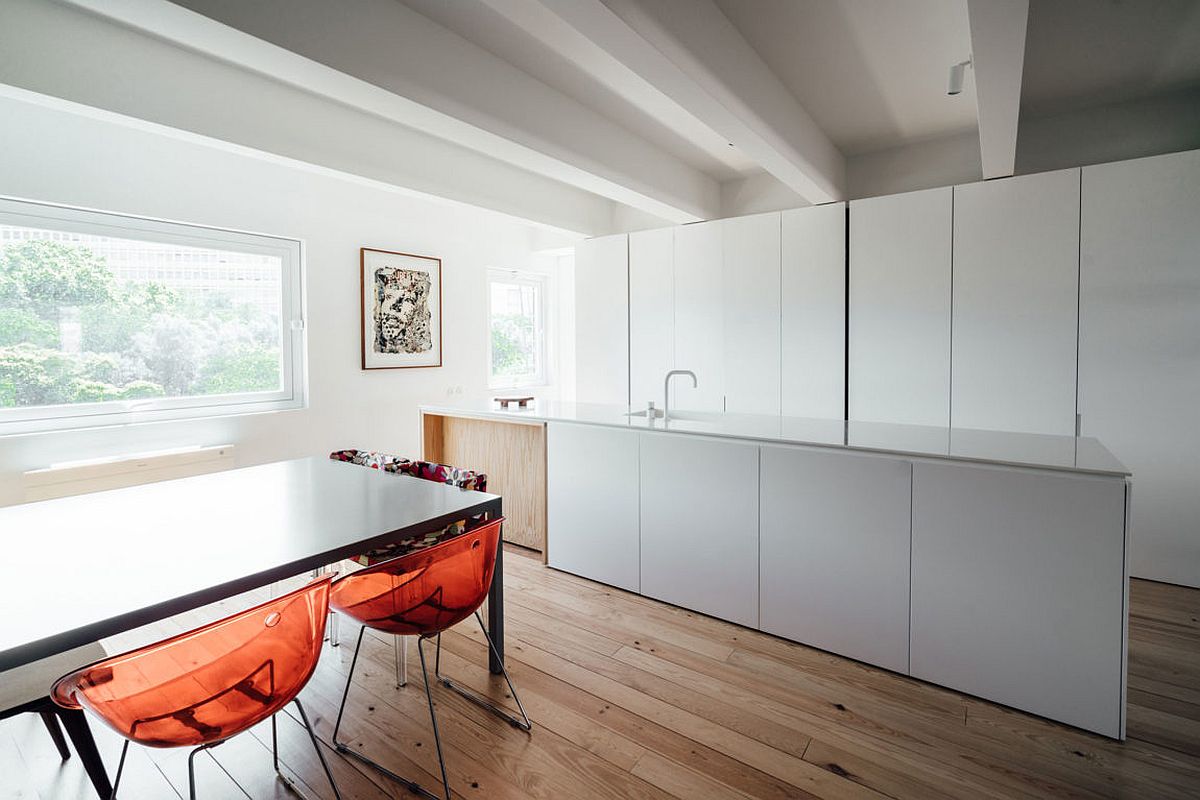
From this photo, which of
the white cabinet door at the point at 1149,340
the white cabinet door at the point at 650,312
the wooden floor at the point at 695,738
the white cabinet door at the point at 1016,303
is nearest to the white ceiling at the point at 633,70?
the white cabinet door at the point at 1016,303

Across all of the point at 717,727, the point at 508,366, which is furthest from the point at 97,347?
the point at 717,727

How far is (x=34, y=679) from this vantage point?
150cm

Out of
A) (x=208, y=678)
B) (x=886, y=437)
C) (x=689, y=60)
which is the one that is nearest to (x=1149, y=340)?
(x=886, y=437)

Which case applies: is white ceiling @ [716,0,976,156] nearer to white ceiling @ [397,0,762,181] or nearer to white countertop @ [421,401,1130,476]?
white ceiling @ [397,0,762,181]

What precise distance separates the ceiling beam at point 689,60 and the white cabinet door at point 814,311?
48 cm

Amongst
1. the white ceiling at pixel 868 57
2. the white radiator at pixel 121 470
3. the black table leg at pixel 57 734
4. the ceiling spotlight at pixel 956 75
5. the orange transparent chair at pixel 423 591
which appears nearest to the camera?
the orange transparent chair at pixel 423 591

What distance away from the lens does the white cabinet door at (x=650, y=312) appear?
479cm

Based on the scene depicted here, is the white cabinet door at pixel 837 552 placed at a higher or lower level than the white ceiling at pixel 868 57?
lower

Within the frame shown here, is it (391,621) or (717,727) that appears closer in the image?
(391,621)

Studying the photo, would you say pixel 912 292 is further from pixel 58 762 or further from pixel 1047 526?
pixel 58 762

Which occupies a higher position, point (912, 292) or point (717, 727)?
point (912, 292)

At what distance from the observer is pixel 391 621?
167 cm

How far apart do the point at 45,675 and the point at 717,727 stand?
1928mm

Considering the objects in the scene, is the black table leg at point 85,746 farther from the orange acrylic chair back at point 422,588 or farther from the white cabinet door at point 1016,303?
the white cabinet door at point 1016,303
